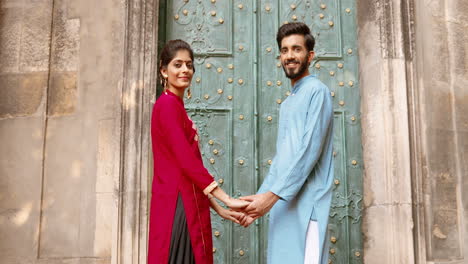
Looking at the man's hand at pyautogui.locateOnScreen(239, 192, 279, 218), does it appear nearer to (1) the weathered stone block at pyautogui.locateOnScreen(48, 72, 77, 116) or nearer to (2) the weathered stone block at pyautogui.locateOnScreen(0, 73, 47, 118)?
(1) the weathered stone block at pyautogui.locateOnScreen(48, 72, 77, 116)

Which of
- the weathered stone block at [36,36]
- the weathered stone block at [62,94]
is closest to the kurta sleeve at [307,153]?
the weathered stone block at [62,94]

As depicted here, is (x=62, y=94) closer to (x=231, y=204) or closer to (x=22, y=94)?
(x=22, y=94)

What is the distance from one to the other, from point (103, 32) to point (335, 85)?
2.22 m

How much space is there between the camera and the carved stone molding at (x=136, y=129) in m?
4.74

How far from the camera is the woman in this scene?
299 cm

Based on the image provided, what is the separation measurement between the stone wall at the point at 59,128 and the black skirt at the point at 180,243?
192 centimetres

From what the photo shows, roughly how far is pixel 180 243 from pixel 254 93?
2.65 metres

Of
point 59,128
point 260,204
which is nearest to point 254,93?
point 59,128

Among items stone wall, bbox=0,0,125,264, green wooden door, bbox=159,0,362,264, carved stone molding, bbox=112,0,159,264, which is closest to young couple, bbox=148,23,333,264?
carved stone molding, bbox=112,0,159,264

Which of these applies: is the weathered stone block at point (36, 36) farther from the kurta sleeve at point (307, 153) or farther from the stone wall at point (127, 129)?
the kurta sleeve at point (307, 153)

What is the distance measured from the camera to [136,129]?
4918 mm

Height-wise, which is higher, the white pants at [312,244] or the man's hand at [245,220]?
the man's hand at [245,220]

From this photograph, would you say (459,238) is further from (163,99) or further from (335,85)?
(163,99)

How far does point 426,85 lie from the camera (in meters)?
5.19
